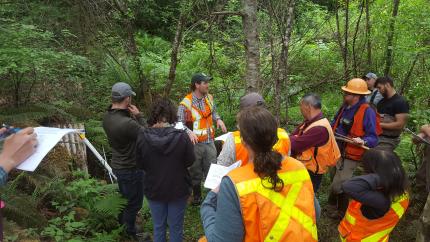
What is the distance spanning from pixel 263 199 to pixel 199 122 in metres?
3.95

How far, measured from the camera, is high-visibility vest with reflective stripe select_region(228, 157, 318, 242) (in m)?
1.95

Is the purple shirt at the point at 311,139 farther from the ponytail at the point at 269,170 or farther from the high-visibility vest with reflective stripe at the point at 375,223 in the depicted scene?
the ponytail at the point at 269,170

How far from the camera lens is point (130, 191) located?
15.4 feet

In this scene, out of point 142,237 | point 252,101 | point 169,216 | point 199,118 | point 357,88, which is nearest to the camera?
point 252,101

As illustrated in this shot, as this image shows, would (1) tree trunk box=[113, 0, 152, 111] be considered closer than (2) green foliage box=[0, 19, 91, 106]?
No

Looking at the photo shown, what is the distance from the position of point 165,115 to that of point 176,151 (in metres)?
0.39

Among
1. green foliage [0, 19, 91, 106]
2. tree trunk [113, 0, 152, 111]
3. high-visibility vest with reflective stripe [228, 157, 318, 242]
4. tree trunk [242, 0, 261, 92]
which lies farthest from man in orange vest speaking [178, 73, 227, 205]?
high-visibility vest with reflective stripe [228, 157, 318, 242]

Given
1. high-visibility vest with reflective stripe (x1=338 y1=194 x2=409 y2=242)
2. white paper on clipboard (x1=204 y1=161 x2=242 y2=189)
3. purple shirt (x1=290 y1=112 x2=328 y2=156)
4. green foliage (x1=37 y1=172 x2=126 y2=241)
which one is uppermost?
white paper on clipboard (x1=204 y1=161 x2=242 y2=189)

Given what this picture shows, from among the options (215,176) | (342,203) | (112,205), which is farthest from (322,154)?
(112,205)

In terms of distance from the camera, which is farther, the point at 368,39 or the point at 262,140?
the point at 368,39

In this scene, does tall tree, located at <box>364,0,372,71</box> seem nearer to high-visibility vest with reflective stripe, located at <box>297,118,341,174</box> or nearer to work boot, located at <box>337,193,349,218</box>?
work boot, located at <box>337,193,349,218</box>

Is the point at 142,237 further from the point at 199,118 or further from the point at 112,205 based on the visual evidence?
the point at 199,118

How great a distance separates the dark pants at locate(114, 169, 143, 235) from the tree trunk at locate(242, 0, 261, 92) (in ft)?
7.46

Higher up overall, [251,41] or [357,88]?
[251,41]
